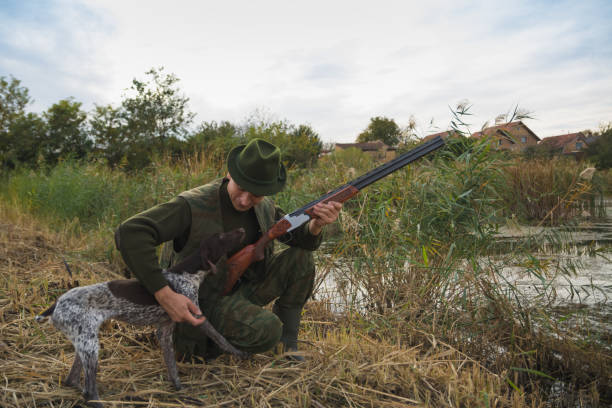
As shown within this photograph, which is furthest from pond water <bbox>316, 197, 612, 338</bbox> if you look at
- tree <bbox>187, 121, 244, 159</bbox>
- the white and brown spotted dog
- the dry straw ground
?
tree <bbox>187, 121, 244, 159</bbox>

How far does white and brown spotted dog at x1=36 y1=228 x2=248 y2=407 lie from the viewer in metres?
2.05

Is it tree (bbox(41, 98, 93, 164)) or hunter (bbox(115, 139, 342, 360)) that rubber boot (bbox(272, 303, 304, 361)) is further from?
tree (bbox(41, 98, 93, 164))

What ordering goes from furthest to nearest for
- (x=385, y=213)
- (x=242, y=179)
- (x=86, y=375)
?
(x=385, y=213) → (x=242, y=179) → (x=86, y=375)

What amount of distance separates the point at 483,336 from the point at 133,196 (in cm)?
583

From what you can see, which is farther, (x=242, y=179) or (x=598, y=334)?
(x=598, y=334)

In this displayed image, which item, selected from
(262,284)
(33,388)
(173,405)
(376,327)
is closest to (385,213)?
(376,327)

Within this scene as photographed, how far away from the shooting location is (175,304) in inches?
88.1

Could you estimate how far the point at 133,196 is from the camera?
7082 mm

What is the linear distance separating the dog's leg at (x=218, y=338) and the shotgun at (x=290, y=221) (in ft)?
1.01

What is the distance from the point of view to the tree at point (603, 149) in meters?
21.8

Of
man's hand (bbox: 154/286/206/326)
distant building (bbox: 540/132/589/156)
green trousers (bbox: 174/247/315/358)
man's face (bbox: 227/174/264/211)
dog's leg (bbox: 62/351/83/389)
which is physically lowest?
dog's leg (bbox: 62/351/83/389)

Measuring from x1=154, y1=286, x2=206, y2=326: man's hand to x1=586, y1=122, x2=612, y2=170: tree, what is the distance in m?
24.2

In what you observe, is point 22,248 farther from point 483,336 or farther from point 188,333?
point 483,336

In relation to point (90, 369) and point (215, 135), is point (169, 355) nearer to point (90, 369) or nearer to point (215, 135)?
point (90, 369)
